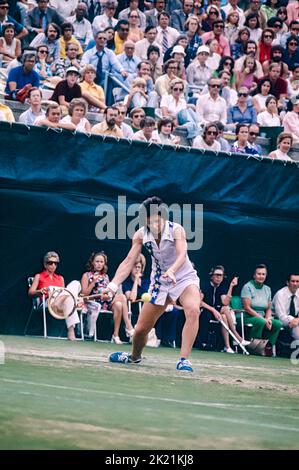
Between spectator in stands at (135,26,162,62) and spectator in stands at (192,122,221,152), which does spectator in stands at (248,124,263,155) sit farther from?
spectator in stands at (135,26,162,62)

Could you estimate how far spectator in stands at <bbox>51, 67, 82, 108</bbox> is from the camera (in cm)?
1776

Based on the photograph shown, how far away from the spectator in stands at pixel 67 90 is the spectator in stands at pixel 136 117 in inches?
36.8

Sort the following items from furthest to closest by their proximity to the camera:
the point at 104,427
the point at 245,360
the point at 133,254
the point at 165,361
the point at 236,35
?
the point at 236,35, the point at 245,360, the point at 165,361, the point at 133,254, the point at 104,427

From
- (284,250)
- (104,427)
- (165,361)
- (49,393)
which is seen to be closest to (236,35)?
(284,250)

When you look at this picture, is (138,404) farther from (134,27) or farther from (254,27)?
(254,27)

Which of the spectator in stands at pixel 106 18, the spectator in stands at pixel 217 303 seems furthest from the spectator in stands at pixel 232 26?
the spectator in stands at pixel 217 303

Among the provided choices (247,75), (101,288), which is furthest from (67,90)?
(247,75)

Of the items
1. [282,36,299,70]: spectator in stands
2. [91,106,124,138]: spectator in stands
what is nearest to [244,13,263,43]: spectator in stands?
[282,36,299,70]: spectator in stands

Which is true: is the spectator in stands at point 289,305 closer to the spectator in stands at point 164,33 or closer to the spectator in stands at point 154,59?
the spectator in stands at point 154,59

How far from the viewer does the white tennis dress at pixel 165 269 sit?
11.8 m

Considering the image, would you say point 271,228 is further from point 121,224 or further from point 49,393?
point 49,393

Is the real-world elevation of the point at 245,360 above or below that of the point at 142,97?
below

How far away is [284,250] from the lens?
18078 millimetres

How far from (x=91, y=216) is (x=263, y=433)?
9.68m
